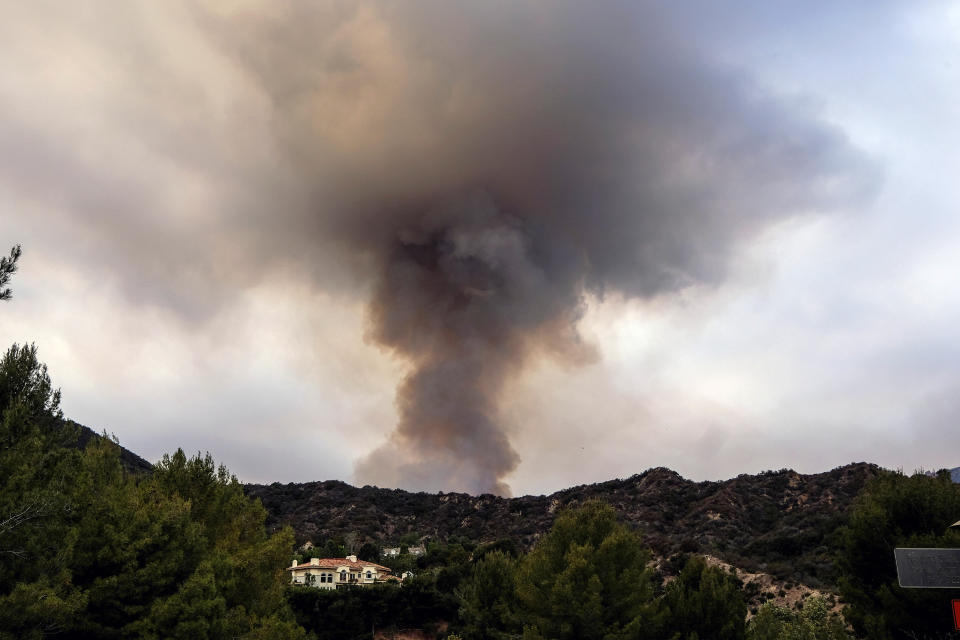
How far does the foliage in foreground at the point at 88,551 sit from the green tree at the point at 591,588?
10078 millimetres

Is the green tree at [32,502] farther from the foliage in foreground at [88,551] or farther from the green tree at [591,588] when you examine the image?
the green tree at [591,588]

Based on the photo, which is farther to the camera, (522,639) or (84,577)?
(522,639)

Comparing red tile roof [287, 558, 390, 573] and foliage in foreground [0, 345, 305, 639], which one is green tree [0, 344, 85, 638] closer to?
foliage in foreground [0, 345, 305, 639]

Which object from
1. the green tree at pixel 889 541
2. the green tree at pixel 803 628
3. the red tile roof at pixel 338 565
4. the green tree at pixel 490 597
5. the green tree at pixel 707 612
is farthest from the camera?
the red tile roof at pixel 338 565

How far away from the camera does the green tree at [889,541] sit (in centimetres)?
2273

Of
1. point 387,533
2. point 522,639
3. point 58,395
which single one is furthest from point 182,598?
point 387,533

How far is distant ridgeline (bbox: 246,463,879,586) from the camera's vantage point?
70500 mm

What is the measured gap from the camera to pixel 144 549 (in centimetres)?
2088

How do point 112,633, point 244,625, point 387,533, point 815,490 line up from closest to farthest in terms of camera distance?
point 112,633, point 244,625, point 815,490, point 387,533

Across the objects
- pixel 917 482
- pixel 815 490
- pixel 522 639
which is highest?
pixel 815 490

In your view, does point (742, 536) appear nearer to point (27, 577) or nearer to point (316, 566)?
point (316, 566)

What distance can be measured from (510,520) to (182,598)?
105346 mm

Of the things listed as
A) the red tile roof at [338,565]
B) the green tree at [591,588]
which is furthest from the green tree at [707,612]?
the red tile roof at [338,565]

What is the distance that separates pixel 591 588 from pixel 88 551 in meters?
18.3
